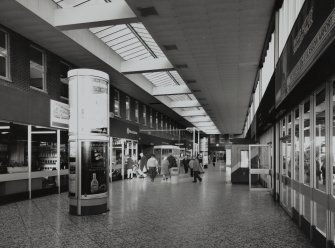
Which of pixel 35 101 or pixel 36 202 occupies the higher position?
pixel 35 101

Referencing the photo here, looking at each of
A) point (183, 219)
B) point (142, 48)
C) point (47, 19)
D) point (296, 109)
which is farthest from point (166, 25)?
point (142, 48)

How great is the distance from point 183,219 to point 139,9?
5.41m

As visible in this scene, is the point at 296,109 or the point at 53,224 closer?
the point at 53,224

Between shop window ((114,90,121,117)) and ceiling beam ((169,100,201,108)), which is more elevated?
ceiling beam ((169,100,201,108))

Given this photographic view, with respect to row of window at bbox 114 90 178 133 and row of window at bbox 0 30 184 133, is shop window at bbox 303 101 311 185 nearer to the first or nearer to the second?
row of window at bbox 0 30 184 133

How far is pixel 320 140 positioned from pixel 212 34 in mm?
6271

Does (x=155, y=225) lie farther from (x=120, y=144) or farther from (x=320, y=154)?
(x=120, y=144)

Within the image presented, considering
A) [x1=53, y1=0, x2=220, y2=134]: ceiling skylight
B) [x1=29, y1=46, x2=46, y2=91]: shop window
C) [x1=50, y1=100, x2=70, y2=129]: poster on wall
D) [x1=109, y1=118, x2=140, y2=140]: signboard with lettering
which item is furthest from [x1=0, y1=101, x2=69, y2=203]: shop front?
[x1=109, y1=118, x2=140, y2=140]: signboard with lettering

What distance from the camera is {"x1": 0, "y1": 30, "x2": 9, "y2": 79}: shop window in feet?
40.7

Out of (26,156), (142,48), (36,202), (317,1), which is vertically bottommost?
(36,202)

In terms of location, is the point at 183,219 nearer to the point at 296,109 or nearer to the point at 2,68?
the point at 296,109

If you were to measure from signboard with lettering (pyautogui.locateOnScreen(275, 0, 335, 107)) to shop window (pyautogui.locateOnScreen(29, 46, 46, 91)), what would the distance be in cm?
974

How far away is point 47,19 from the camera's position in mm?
11617

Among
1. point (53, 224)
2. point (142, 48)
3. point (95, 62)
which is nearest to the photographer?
point (53, 224)
